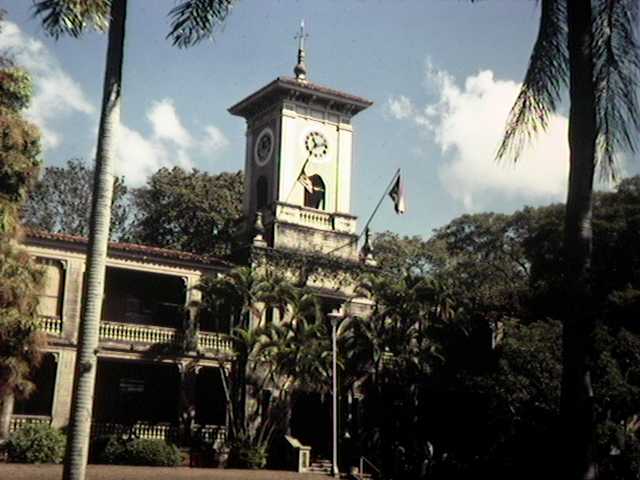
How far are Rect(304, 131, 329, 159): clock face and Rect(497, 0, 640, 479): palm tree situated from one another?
91.3ft

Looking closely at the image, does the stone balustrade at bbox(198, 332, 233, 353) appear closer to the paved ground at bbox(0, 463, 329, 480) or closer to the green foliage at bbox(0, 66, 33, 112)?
the paved ground at bbox(0, 463, 329, 480)

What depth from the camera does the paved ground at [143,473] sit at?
77.5ft

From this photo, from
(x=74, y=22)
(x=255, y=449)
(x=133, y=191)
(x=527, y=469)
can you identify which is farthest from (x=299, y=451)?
(x=133, y=191)

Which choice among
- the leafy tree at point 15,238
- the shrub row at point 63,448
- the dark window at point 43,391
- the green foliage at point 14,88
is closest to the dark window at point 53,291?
the dark window at point 43,391

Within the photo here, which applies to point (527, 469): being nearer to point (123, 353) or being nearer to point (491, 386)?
point (491, 386)

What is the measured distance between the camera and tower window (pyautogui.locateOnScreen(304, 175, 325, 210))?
3841cm

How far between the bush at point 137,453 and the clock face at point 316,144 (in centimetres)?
1476

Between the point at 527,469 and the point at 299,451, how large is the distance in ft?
26.3

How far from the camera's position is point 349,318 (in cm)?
3550

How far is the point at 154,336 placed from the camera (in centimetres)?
3284

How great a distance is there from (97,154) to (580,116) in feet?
23.5

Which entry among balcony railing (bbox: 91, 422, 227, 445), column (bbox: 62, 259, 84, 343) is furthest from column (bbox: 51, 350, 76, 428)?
balcony railing (bbox: 91, 422, 227, 445)

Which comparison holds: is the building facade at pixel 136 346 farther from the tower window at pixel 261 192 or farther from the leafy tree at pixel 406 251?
the leafy tree at pixel 406 251

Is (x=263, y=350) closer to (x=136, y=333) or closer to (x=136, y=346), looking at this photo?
(x=136, y=346)
